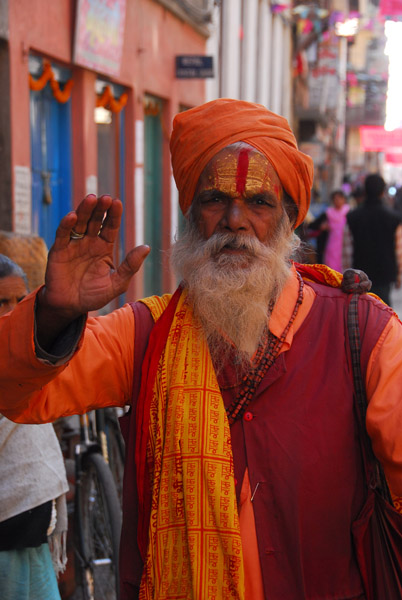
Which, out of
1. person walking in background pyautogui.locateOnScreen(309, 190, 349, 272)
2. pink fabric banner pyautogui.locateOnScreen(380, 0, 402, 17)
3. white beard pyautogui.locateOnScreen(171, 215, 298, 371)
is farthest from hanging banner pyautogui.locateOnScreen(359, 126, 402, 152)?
white beard pyautogui.locateOnScreen(171, 215, 298, 371)

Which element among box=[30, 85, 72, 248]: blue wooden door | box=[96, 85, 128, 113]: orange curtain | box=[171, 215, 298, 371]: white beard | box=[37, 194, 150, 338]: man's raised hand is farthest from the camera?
box=[96, 85, 128, 113]: orange curtain

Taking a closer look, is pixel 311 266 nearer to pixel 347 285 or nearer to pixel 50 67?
pixel 347 285

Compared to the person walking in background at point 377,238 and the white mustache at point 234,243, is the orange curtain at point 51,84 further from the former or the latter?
the white mustache at point 234,243

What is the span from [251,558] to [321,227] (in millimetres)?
9299

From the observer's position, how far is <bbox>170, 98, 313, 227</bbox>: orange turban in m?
2.11

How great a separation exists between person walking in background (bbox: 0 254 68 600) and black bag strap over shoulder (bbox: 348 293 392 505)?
1.14 m

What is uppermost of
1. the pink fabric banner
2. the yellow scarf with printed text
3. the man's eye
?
the pink fabric banner

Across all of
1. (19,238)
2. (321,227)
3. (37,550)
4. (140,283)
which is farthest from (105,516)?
(321,227)

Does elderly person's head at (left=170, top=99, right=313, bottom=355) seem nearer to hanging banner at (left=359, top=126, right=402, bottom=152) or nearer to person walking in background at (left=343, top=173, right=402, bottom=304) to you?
person walking in background at (left=343, top=173, right=402, bottom=304)

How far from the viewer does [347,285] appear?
206 cm

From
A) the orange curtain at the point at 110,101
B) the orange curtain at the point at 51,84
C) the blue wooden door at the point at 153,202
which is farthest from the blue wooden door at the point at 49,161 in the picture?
the blue wooden door at the point at 153,202

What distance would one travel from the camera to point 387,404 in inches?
72.6

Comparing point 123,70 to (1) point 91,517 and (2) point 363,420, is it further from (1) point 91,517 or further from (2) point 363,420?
(2) point 363,420

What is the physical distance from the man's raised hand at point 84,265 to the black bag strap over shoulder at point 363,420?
55cm
